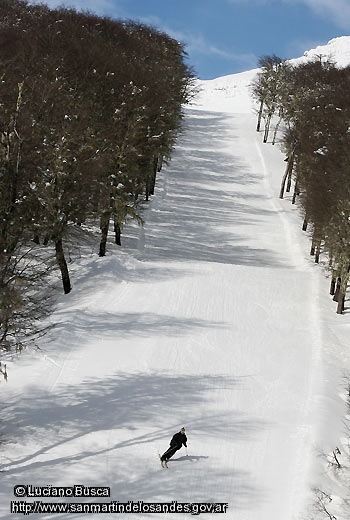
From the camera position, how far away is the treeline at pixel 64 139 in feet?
45.3

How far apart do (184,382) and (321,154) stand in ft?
65.8

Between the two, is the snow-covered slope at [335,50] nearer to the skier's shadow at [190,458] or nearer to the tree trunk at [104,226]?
the tree trunk at [104,226]

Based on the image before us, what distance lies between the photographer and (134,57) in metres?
41.8

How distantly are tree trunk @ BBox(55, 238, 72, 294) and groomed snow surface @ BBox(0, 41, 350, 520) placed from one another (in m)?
0.62

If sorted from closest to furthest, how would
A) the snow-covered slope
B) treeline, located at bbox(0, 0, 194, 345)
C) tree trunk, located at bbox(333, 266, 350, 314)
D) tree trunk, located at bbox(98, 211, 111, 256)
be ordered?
1. treeline, located at bbox(0, 0, 194, 345)
2. tree trunk, located at bbox(333, 266, 350, 314)
3. tree trunk, located at bbox(98, 211, 111, 256)
4. the snow-covered slope

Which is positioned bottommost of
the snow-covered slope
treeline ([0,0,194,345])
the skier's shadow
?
the skier's shadow

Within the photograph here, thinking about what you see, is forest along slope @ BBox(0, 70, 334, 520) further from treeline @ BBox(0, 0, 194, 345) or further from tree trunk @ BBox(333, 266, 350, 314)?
treeline @ BBox(0, 0, 194, 345)

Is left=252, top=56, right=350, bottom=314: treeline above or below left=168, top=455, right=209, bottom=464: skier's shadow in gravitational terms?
above

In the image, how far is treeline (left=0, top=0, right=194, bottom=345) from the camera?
1381 centimetres

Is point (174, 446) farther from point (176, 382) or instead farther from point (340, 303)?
point (340, 303)

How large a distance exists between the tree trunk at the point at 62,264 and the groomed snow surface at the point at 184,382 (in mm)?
618

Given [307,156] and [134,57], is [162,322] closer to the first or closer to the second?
[307,156]

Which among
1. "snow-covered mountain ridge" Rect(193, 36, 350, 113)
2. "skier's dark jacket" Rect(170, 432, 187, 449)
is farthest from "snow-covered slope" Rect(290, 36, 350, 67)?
"skier's dark jacket" Rect(170, 432, 187, 449)

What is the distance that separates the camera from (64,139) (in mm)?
21203
